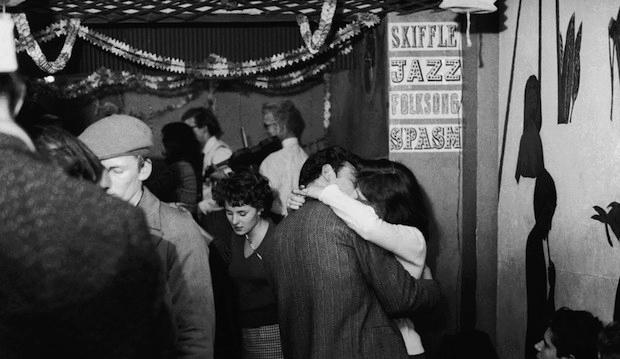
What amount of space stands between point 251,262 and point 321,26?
214cm

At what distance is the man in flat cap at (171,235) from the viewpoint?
8.88 feet

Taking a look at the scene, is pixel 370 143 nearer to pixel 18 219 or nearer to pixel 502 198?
pixel 502 198

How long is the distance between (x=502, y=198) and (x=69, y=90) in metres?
4.55

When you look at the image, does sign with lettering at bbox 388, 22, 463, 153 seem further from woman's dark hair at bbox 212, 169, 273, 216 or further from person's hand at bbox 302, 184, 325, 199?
person's hand at bbox 302, 184, 325, 199

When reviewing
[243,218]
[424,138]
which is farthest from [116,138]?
[424,138]

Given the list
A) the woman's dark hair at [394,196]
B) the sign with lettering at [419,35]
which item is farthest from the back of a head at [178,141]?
the woman's dark hair at [394,196]

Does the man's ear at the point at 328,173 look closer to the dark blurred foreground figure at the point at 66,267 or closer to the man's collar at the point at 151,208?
the man's collar at the point at 151,208

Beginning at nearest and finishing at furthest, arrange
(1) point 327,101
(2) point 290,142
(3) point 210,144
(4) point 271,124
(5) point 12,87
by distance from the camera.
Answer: (5) point 12,87, (2) point 290,142, (4) point 271,124, (3) point 210,144, (1) point 327,101

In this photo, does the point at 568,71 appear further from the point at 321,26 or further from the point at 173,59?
the point at 173,59

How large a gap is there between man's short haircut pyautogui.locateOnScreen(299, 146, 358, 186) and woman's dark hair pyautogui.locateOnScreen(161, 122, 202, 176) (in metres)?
3.35

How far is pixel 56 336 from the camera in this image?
1318 millimetres

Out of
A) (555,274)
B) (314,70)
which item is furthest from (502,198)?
(314,70)

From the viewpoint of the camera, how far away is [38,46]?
19.4 feet

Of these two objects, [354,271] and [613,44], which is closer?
[354,271]
